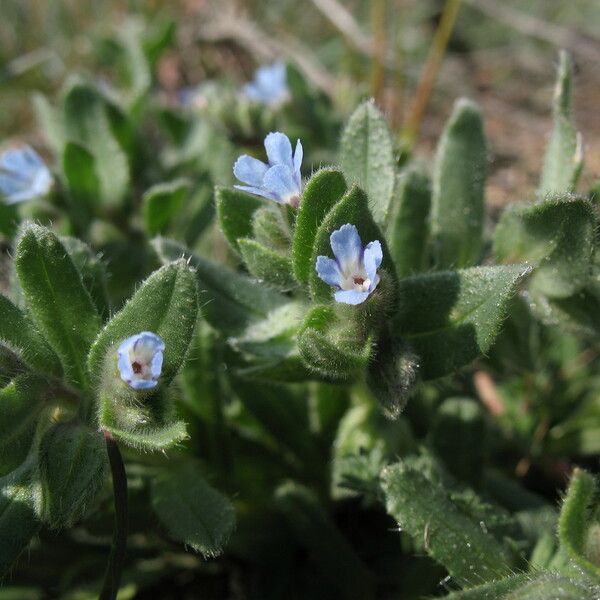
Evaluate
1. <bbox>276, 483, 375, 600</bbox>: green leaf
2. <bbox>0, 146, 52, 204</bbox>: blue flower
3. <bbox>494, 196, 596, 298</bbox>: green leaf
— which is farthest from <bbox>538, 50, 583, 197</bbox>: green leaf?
<bbox>0, 146, 52, 204</bbox>: blue flower

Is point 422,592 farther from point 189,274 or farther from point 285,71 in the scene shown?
point 285,71

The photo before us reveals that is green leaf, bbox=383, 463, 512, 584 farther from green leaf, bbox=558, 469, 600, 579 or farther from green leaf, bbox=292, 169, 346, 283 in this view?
green leaf, bbox=292, 169, 346, 283

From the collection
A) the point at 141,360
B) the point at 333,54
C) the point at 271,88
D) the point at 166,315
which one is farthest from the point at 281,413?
the point at 333,54

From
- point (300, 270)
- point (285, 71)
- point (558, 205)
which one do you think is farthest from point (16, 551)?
point (285, 71)

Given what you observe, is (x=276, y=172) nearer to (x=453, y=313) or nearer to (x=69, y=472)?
(x=453, y=313)

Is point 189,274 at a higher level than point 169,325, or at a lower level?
higher
